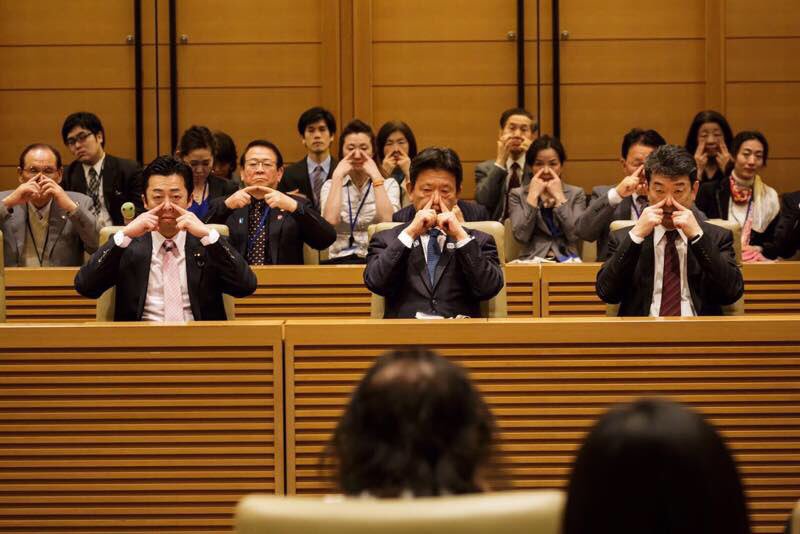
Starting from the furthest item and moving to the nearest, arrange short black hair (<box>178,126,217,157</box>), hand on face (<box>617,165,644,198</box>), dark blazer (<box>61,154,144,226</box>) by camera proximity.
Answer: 1. dark blazer (<box>61,154,144,226</box>)
2. short black hair (<box>178,126,217,157</box>)
3. hand on face (<box>617,165,644,198</box>)

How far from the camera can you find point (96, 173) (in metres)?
6.36

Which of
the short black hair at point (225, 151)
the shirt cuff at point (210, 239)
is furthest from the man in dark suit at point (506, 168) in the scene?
the shirt cuff at point (210, 239)

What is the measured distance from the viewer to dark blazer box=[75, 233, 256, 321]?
3.95 metres

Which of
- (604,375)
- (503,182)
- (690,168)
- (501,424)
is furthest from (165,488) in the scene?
(503,182)

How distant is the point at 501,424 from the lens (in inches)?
123

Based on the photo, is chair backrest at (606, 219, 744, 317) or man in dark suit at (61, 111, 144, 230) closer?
chair backrest at (606, 219, 744, 317)

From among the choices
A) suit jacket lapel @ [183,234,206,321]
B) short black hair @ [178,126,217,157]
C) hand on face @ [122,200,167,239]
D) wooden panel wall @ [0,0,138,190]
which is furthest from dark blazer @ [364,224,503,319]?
wooden panel wall @ [0,0,138,190]

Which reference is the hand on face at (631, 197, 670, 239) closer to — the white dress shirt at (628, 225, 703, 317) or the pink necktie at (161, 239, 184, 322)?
the white dress shirt at (628, 225, 703, 317)

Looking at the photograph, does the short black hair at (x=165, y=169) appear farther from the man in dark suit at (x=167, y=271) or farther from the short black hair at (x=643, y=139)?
the short black hair at (x=643, y=139)

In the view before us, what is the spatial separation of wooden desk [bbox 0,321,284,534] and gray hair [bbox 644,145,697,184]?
1678mm

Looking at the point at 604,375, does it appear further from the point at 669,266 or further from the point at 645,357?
the point at 669,266

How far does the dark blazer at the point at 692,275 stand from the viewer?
389 centimetres

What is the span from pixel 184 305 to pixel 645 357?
65.4 inches

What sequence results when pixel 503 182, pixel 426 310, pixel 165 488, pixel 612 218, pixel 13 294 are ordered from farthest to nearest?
1. pixel 503 182
2. pixel 612 218
3. pixel 13 294
4. pixel 426 310
5. pixel 165 488
